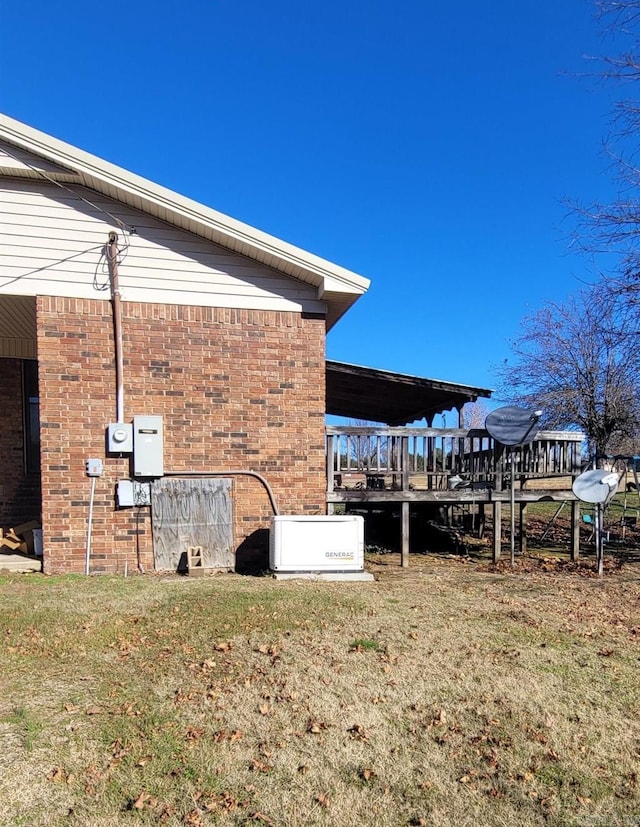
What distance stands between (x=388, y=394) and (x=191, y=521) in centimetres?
638

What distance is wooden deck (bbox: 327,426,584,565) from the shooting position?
877 cm

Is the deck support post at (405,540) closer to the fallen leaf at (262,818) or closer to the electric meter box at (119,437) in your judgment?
the electric meter box at (119,437)

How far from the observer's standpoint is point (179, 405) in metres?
7.70

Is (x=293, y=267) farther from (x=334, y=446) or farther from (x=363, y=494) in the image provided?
(x=363, y=494)

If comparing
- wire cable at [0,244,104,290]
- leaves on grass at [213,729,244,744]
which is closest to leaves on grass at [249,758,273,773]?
leaves on grass at [213,729,244,744]

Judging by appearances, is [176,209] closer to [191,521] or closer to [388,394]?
[191,521]

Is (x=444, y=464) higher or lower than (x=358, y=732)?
higher

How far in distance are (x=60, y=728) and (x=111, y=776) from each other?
0.65m

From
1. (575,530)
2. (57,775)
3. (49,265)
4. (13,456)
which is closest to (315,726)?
(57,775)

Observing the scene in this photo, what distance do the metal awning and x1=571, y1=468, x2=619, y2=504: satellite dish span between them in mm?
2708

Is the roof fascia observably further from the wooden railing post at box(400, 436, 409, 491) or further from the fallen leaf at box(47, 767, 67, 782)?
the fallen leaf at box(47, 767, 67, 782)

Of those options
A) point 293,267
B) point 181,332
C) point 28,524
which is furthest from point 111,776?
point 28,524

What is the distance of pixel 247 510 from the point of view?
789 centimetres

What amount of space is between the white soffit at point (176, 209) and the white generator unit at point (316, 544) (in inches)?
126
